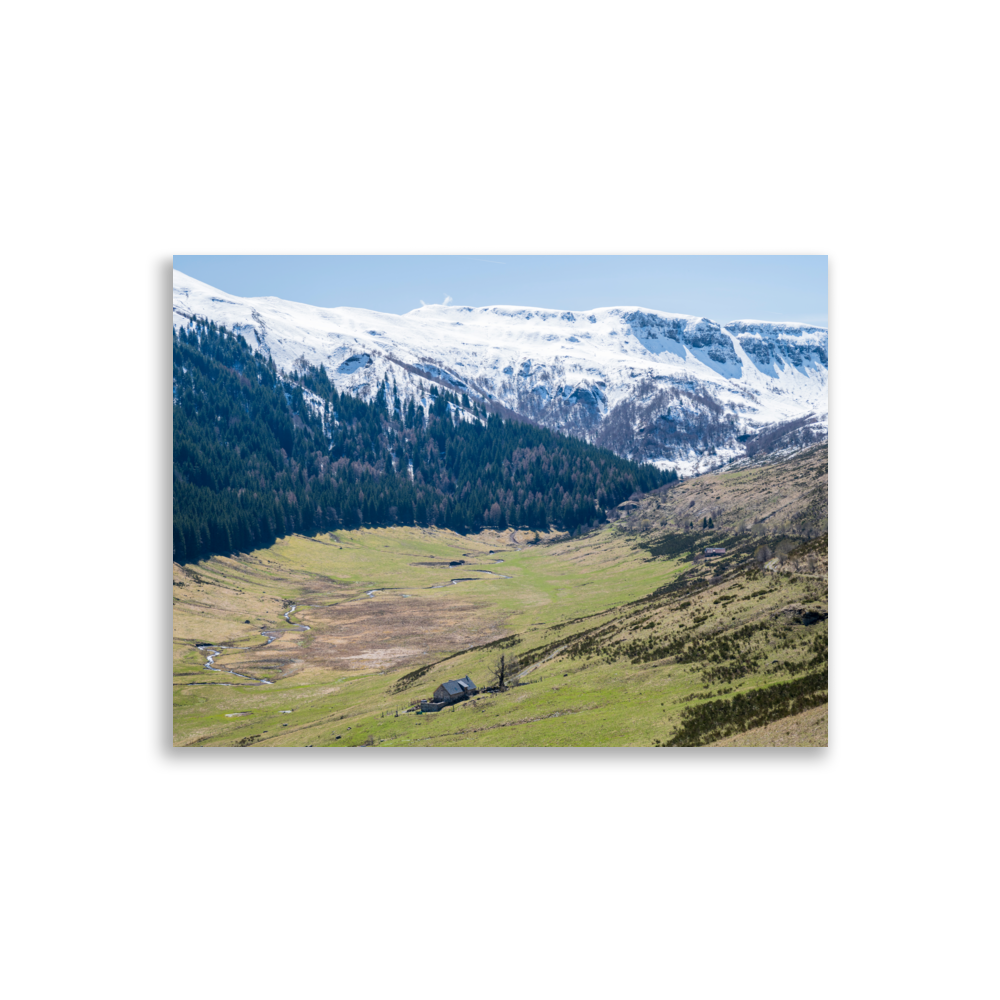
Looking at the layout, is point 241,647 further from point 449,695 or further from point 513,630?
point 449,695

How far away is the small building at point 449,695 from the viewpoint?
173 feet

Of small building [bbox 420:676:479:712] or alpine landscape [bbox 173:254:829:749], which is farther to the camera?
small building [bbox 420:676:479:712]

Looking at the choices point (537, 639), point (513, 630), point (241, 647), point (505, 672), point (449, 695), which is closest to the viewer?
point (449, 695)

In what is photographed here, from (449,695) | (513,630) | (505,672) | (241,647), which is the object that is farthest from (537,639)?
(241,647)

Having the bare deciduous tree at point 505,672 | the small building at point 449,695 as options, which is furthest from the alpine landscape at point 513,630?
the bare deciduous tree at point 505,672

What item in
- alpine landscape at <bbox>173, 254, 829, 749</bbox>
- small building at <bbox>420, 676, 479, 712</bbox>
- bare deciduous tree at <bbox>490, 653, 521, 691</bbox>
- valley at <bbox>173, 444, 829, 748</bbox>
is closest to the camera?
valley at <bbox>173, 444, 829, 748</bbox>

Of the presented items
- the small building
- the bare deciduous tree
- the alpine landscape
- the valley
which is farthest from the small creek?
the small building

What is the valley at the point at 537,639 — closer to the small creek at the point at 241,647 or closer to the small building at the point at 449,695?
the small creek at the point at 241,647

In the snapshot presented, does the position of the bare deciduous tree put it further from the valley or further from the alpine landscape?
the valley

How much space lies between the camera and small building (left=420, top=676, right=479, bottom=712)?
5278 centimetres

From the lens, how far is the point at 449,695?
53250 mm
